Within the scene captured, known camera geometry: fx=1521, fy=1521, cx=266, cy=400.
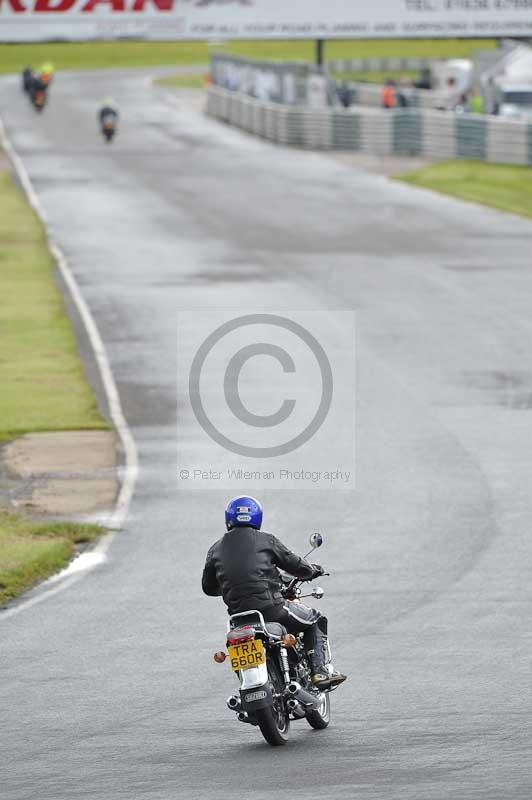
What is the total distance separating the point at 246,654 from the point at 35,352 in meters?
17.2

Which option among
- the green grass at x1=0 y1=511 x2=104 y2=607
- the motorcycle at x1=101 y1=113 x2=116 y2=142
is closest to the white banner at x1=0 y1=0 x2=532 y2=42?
the motorcycle at x1=101 y1=113 x2=116 y2=142

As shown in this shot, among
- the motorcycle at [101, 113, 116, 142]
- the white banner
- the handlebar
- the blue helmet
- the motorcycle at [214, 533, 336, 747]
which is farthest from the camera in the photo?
the motorcycle at [101, 113, 116, 142]

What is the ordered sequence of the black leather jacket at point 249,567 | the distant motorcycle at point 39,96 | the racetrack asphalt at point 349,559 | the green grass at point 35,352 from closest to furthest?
the racetrack asphalt at point 349,559 < the black leather jacket at point 249,567 < the green grass at point 35,352 < the distant motorcycle at point 39,96

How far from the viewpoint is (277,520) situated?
16.6 meters

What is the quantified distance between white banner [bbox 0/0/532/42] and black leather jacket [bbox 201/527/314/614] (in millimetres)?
34180

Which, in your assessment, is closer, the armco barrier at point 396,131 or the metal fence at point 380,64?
the armco barrier at point 396,131

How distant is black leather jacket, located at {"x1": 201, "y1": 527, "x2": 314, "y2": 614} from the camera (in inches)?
402

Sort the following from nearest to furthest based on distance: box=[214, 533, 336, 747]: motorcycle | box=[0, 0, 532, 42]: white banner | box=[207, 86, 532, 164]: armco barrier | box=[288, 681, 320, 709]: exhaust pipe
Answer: box=[214, 533, 336, 747]: motorcycle < box=[288, 681, 320, 709]: exhaust pipe < box=[0, 0, 532, 42]: white banner < box=[207, 86, 532, 164]: armco barrier

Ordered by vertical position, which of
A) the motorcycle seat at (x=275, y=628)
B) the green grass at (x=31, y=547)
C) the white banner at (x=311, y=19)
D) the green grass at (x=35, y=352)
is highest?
the white banner at (x=311, y=19)

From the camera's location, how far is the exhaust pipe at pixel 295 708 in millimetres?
10141

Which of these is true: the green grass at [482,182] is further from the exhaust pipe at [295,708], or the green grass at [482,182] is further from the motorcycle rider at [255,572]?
the exhaust pipe at [295,708]

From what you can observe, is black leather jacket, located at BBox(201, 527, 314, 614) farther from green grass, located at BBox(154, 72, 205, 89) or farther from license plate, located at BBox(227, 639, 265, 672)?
green grass, located at BBox(154, 72, 205, 89)

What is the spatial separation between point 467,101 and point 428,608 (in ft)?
199

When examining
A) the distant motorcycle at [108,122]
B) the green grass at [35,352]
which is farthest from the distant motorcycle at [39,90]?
the green grass at [35,352]
